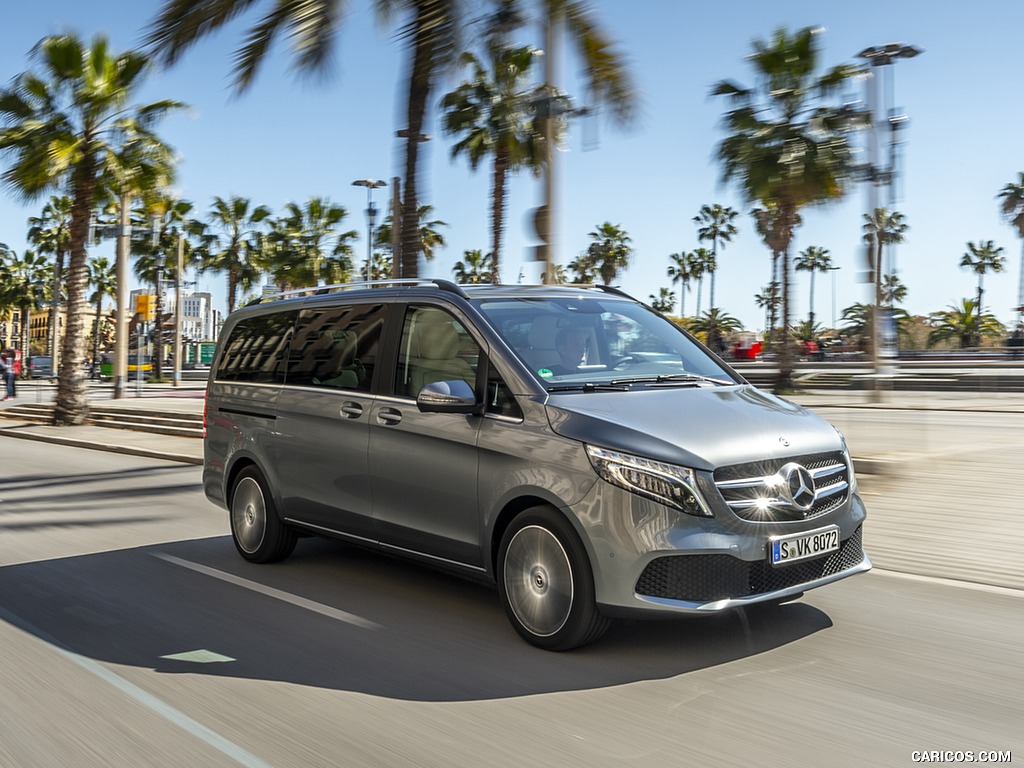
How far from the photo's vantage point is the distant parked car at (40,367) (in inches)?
2660

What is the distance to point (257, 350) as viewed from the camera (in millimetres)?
7570

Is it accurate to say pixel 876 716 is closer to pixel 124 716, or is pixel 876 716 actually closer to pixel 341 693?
pixel 341 693

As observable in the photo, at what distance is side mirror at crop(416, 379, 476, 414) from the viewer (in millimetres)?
5336

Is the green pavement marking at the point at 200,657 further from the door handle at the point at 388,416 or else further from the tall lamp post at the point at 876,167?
the tall lamp post at the point at 876,167

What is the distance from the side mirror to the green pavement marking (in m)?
1.60

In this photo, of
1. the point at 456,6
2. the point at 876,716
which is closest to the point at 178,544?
the point at 876,716

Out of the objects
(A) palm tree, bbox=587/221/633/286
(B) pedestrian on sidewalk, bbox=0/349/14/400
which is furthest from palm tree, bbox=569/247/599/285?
(B) pedestrian on sidewalk, bbox=0/349/14/400

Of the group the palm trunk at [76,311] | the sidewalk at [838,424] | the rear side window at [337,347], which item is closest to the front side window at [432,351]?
the rear side window at [337,347]

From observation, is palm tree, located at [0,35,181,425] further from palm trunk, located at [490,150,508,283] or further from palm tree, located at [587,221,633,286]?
palm tree, located at [587,221,633,286]

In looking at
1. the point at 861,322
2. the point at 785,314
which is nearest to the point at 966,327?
the point at 861,322

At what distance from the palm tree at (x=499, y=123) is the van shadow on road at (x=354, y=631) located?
69.2 ft

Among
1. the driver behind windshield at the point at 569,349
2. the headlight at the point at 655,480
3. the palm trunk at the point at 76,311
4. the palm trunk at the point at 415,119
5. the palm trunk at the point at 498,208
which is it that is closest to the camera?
the headlight at the point at 655,480

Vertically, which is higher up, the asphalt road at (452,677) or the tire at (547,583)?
the tire at (547,583)

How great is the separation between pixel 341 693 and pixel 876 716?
2243 millimetres
